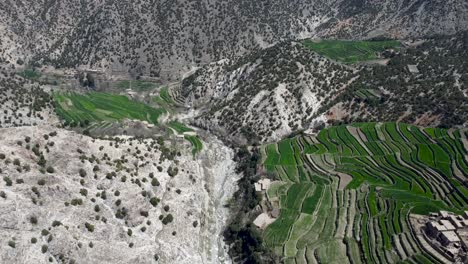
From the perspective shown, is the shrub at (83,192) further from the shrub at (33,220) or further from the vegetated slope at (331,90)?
the vegetated slope at (331,90)

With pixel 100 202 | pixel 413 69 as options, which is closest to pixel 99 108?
pixel 100 202

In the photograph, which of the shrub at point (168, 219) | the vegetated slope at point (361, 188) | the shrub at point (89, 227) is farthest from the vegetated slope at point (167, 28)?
the shrub at point (89, 227)

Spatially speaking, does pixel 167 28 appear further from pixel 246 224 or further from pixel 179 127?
pixel 246 224

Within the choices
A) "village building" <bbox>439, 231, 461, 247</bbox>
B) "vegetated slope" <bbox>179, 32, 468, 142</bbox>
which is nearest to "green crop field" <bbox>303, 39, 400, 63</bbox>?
"vegetated slope" <bbox>179, 32, 468, 142</bbox>

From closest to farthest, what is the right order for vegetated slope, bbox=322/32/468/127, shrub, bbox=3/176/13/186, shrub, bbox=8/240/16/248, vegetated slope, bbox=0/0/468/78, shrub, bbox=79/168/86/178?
shrub, bbox=8/240/16/248 < shrub, bbox=3/176/13/186 < shrub, bbox=79/168/86/178 < vegetated slope, bbox=322/32/468/127 < vegetated slope, bbox=0/0/468/78

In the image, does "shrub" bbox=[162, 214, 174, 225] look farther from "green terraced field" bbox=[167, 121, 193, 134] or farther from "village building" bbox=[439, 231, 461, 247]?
"village building" bbox=[439, 231, 461, 247]

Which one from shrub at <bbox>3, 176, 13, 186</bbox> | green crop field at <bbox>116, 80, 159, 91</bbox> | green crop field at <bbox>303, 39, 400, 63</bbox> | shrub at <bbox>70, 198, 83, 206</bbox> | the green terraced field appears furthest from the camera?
green crop field at <bbox>116, 80, 159, 91</bbox>
